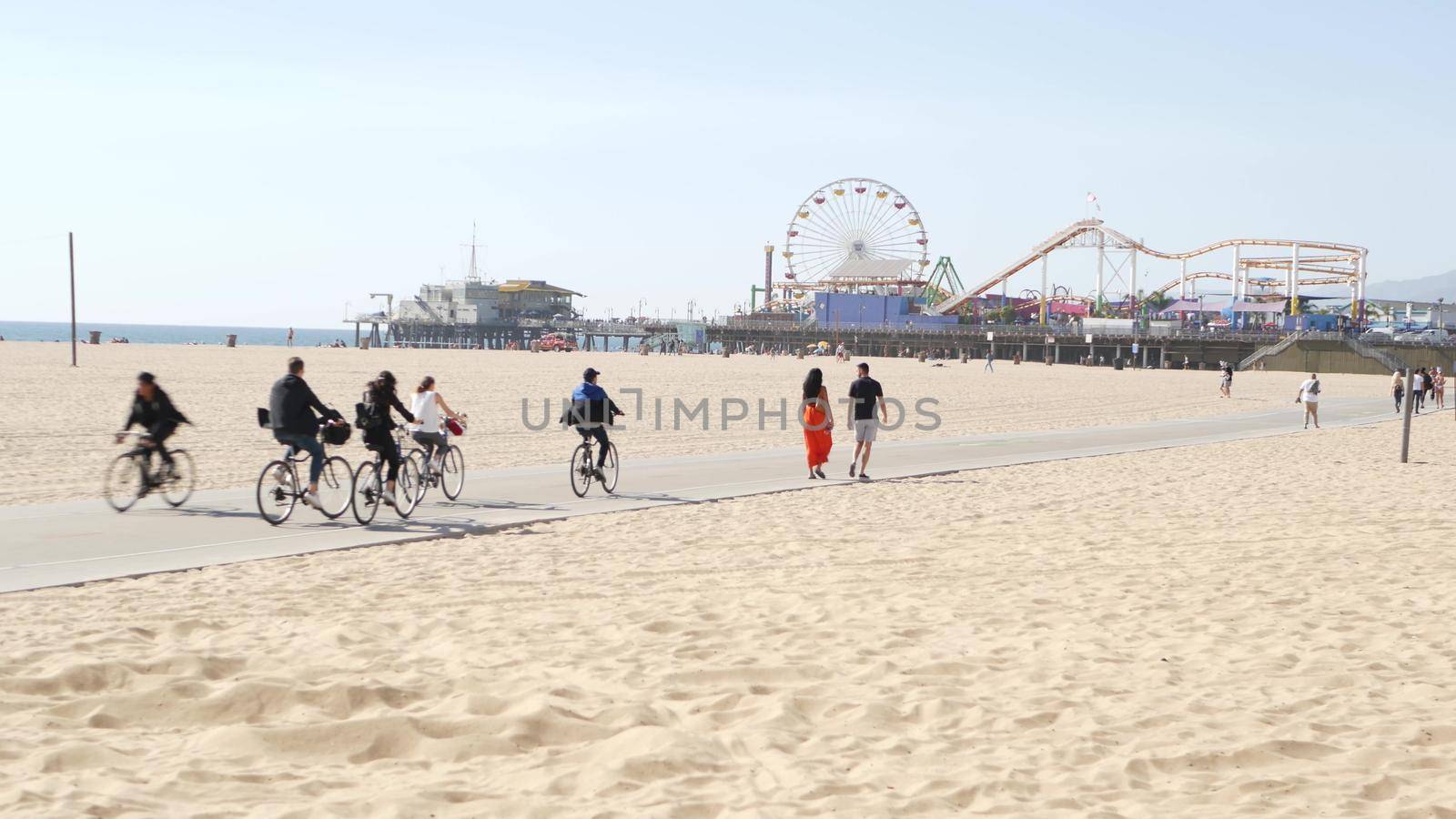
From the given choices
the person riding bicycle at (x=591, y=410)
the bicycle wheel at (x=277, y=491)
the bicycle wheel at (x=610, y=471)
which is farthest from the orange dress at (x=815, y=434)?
the bicycle wheel at (x=277, y=491)

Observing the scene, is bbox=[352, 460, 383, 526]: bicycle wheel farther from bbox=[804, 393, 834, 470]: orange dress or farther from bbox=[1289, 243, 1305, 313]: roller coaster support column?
bbox=[1289, 243, 1305, 313]: roller coaster support column

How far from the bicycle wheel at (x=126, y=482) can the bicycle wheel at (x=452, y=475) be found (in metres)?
2.78

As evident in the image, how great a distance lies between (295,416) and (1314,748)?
8064mm

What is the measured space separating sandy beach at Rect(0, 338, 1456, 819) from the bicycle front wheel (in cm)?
161

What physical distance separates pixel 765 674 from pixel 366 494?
5759 millimetres

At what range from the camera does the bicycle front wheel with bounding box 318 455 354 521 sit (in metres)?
10.8

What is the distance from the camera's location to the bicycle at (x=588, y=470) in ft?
42.7

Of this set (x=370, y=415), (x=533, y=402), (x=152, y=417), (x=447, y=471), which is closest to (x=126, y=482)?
(x=152, y=417)

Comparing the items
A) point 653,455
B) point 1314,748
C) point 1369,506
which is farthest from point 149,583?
point 1369,506

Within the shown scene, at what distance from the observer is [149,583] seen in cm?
798

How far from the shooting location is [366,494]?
1073 centimetres

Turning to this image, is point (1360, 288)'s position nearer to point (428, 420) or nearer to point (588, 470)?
point (588, 470)

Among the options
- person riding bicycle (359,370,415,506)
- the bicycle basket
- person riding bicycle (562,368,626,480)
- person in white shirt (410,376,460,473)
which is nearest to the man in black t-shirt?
person riding bicycle (562,368,626,480)

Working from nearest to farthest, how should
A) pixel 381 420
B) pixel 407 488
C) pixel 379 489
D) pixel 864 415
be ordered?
pixel 381 420 → pixel 379 489 → pixel 407 488 → pixel 864 415
